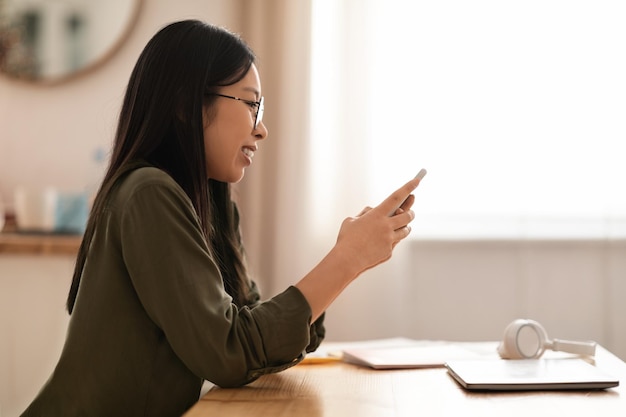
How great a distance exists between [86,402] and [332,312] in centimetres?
185

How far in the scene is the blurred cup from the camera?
288 centimetres

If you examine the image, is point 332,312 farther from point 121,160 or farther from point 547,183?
point 121,160

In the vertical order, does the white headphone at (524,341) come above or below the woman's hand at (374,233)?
below

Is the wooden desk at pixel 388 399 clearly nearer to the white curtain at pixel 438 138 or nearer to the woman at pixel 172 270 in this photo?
the woman at pixel 172 270

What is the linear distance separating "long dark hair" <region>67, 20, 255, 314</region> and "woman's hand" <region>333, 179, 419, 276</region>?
25 cm

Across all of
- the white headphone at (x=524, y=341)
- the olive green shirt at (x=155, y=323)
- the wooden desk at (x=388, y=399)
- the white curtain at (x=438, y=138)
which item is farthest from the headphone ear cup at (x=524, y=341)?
the white curtain at (x=438, y=138)

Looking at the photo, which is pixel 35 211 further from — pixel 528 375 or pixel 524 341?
pixel 528 375

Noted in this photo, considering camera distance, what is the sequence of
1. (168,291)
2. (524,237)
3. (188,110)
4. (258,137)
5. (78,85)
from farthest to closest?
(78,85), (524,237), (258,137), (188,110), (168,291)

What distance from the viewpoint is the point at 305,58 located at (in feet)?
9.74

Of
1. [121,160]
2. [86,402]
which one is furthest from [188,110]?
[86,402]

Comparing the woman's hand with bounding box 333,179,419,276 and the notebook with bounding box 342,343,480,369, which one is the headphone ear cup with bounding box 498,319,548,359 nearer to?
the notebook with bounding box 342,343,480,369

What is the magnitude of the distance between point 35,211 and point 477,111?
1613mm

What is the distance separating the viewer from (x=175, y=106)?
1290 mm

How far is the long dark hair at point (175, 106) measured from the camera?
1.29m
